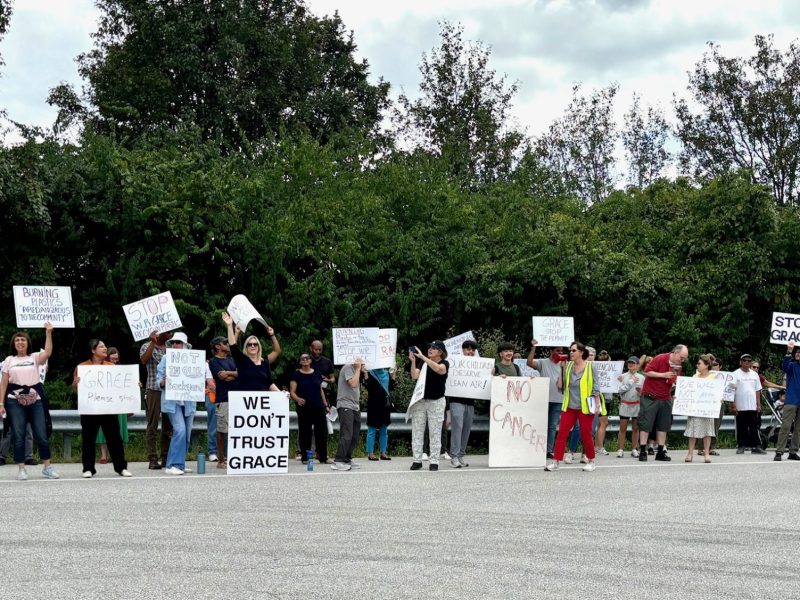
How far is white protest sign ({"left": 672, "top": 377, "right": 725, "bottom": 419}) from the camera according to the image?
20203mm

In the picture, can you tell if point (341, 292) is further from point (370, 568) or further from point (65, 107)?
point (65, 107)

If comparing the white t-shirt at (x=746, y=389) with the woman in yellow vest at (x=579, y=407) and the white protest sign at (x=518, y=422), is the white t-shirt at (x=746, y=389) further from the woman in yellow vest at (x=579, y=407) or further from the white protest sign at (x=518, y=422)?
the woman in yellow vest at (x=579, y=407)

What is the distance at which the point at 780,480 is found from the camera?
16.3 m

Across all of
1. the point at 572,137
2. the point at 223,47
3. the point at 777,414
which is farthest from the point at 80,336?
the point at 572,137

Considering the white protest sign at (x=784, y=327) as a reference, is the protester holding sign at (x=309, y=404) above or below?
below

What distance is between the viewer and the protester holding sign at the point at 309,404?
1802cm

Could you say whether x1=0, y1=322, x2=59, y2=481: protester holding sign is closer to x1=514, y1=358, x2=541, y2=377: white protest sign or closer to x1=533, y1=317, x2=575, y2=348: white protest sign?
x1=514, y1=358, x2=541, y2=377: white protest sign

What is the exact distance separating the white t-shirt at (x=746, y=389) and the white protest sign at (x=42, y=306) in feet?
41.1

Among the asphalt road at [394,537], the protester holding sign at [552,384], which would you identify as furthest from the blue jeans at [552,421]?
the asphalt road at [394,537]

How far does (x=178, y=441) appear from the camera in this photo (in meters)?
A: 16.1

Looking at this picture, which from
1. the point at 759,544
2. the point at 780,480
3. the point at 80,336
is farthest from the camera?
the point at 80,336

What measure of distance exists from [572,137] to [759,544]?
43.3m

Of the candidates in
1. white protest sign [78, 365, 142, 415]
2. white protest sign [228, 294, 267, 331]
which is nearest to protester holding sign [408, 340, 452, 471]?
white protest sign [228, 294, 267, 331]

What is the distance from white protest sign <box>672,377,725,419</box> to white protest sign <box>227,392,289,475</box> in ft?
23.6
